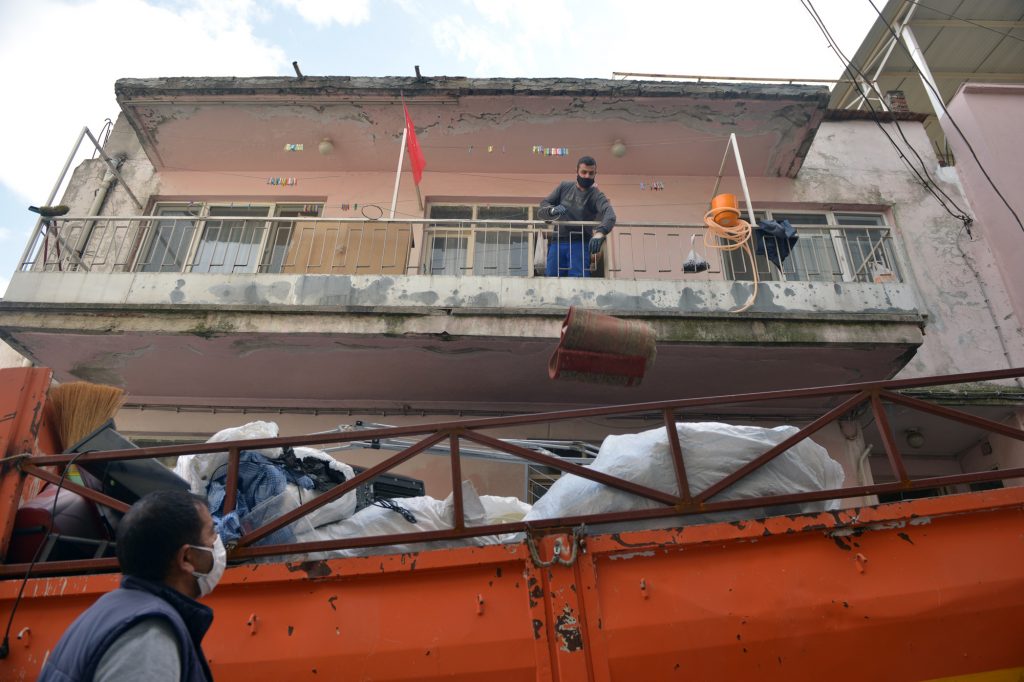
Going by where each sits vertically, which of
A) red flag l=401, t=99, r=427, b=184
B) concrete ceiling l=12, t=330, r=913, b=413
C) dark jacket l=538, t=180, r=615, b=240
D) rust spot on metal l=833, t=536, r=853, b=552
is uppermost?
red flag l=401, t=99, r=427, b=184

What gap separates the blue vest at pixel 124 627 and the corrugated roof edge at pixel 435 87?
7006 mm

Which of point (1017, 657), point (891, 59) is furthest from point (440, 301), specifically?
point (891, 59)

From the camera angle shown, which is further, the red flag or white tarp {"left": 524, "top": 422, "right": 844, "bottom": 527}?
the red flag

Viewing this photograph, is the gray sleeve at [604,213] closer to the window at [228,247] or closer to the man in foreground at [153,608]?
the window at [228,247]

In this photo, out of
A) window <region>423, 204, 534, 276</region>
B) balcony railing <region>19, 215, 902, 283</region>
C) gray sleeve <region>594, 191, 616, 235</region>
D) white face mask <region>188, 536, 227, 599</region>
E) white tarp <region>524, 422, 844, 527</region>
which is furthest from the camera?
window <region>423, 204, 534, 276</region>

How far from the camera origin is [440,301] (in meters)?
5.98

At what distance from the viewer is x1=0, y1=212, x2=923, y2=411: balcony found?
5.86 m

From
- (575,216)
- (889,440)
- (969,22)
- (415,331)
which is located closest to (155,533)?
(889,440)

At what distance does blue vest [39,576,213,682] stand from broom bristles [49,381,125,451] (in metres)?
2.38

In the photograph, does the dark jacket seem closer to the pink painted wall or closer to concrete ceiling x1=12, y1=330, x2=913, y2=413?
concrete ceiling x1=12, y1=330, x2=913, y2=413

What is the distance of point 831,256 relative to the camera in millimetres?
7809

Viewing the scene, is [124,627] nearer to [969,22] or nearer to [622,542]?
[622,542]

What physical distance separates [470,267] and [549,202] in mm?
1303

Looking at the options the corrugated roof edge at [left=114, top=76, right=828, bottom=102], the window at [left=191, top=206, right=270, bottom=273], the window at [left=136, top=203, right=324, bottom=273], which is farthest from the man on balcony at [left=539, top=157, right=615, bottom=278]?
the window at [left=191, top=206, right=270, bottom=273]
